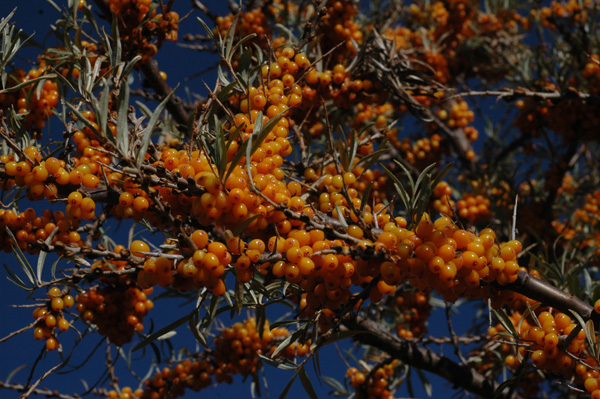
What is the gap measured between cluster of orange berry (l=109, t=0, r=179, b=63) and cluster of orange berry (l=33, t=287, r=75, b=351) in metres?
0.90

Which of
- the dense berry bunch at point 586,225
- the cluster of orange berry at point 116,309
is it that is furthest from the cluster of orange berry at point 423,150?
the cluster of orange berry at point 116,309

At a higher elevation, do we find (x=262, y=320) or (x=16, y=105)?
(x=16, y=105)

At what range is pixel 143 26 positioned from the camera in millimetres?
1889

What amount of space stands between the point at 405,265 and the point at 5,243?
1.26 meters

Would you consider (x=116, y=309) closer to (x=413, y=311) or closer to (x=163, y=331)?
(x=163, y=331)

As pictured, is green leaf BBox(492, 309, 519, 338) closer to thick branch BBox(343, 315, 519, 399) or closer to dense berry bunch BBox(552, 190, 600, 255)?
thick branch BBox(343, 315, 519, 399)

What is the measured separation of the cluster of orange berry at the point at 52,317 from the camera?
1.62 metres

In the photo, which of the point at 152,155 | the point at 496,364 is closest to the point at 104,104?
the point at 152,155

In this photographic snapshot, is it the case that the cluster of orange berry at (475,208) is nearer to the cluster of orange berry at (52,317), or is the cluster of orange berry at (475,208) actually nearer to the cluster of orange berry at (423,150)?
the cluster of orange berry at (423,150)

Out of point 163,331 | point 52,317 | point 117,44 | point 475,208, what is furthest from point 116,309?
point 475,208

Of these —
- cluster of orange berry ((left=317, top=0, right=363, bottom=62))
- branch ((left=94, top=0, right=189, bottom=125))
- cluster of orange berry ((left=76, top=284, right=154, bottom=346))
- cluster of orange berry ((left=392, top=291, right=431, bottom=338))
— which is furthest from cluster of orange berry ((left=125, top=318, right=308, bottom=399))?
cluster of orange berry ((left=317, top=0, right=363, bottom=62))

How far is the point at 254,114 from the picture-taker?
1.28 m

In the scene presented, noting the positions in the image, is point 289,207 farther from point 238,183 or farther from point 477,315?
point 477,315

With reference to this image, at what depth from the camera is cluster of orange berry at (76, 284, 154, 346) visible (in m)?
1.80
